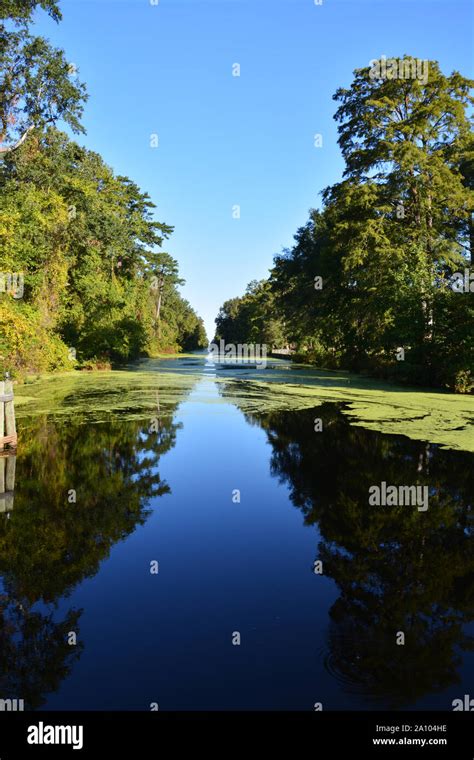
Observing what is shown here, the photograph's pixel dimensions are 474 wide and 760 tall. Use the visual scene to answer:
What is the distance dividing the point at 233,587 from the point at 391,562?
63.3 inches

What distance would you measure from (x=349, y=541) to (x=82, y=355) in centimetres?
Result: 3155

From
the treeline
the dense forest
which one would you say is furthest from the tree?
the treeline

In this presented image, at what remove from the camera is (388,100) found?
2689 centimetres

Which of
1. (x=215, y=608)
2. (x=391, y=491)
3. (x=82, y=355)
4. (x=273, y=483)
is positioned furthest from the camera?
(x=82, y=355)

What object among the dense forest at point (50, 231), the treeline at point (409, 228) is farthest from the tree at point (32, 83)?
the treeline at point (409, 228)

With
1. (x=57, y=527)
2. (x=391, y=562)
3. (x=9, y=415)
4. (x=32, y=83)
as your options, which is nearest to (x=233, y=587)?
(x=391, y=562)

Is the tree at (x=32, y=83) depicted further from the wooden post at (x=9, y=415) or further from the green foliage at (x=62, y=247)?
the wooden post at (x=9, y=415)

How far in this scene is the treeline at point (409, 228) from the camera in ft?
75.7

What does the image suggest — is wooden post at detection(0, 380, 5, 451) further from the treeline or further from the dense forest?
the treeline

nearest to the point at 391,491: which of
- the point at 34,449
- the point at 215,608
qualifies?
the point at 215,608

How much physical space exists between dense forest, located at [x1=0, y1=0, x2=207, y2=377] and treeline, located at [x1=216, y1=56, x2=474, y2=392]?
14487mm

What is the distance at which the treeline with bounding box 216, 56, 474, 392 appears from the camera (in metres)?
23.1

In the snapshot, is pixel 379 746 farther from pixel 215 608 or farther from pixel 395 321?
pixel 395 321

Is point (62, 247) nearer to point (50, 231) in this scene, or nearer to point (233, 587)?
point (50, 231)
